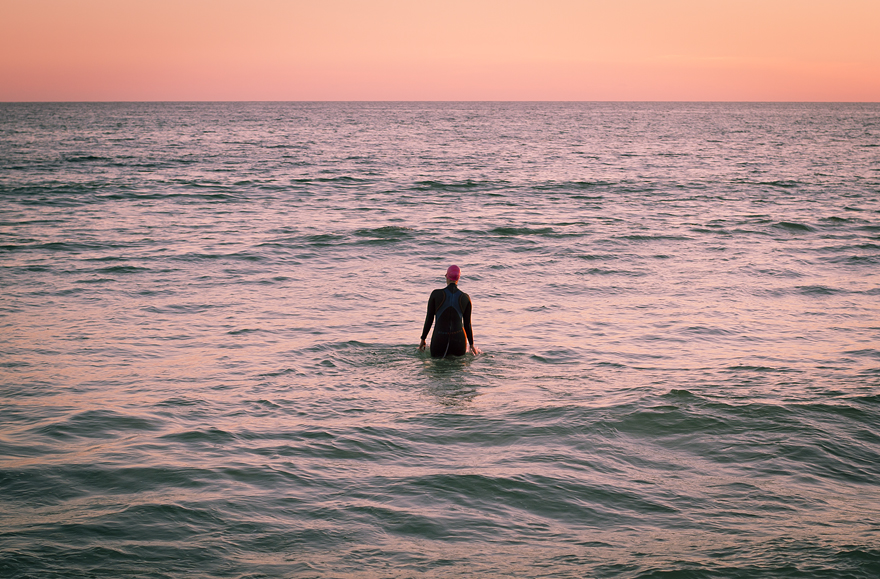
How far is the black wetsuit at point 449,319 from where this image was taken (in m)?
10.2

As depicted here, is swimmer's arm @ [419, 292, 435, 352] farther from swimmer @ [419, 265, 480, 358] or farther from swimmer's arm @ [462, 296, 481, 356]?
swimmer's arm @ [462, 296, 481, 356]

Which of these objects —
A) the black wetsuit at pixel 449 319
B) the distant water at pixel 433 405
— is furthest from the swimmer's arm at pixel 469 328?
the distant water at pixel 433 405

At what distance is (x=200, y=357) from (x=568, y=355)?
5.64 m

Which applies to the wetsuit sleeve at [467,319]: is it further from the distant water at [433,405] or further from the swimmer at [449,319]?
the distant water at [433,405]

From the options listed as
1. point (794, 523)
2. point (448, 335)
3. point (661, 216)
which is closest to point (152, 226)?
point (448, 335)

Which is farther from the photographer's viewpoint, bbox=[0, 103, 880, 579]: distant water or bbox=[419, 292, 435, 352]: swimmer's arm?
bbox=[419, 292, 435, 352]: swimmer's arm

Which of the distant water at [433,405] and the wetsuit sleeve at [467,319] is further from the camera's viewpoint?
the wetsuit sleeve at [467,319]

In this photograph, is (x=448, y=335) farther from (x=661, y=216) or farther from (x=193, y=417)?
(x=661, y=216)

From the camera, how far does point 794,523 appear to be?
19.2 feet

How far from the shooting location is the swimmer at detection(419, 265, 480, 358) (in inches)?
402

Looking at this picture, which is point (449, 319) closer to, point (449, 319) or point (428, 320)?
point (449, 319)

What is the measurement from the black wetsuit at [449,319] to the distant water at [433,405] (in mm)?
392

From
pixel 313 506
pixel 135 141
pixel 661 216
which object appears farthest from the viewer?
pixel 135 141

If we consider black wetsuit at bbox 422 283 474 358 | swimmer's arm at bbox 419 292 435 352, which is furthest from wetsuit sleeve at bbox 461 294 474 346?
swimmer's arm at bbox 419 292 435 352
